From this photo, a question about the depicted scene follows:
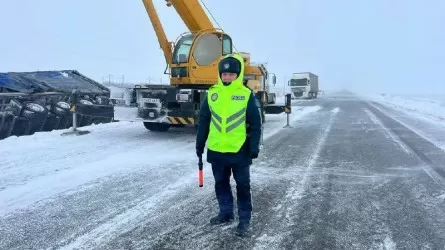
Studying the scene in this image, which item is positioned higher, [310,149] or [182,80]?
[182,80]

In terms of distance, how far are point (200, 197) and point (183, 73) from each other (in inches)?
280

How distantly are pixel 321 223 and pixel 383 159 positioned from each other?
14.8ft

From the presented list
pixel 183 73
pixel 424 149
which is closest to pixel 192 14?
pixel 183 73

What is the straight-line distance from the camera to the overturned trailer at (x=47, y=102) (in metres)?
11.9

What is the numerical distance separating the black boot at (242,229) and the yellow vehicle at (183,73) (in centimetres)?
732

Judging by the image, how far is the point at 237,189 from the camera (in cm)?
Result: 464

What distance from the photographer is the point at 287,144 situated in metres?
10.7

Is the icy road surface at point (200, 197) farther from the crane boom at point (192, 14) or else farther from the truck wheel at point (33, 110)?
the crane boom at point (192, 14)

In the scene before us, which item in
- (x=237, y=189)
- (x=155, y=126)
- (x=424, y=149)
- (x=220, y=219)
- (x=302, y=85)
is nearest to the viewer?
(x=237, y=189)

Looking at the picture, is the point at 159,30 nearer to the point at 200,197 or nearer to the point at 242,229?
the point at 200,197

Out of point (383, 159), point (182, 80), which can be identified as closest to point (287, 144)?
point (383, 159)

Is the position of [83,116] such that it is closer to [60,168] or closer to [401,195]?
[60,168]

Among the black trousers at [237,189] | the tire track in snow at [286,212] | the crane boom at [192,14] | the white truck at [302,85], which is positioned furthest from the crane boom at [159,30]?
the white truck at [302,85]

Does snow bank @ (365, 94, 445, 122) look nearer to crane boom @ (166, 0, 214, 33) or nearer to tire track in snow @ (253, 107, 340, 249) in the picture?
crane boom @ (166, 0, 214, 33)
